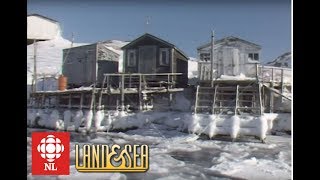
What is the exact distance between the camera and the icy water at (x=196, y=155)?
548cm

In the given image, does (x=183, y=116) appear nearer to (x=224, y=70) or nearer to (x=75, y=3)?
(x=224, y=70)

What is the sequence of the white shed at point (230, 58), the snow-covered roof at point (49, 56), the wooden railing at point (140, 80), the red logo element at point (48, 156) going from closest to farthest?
the red logo element at point (48, 156)
the white shed at point (230, 58)
the snow-covered roof at point (49, 56)
the wooden railing at point (140, 80)

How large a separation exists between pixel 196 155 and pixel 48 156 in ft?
5.48

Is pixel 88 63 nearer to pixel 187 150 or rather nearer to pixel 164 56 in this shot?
pixel 164 56

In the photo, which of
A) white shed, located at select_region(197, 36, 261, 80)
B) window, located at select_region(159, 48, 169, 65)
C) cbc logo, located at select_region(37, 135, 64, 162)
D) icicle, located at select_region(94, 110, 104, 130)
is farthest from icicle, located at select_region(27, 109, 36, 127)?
white shed, located at select_region(197, 36, 261, 80)

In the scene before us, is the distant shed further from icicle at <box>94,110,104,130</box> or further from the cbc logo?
the cbc logo

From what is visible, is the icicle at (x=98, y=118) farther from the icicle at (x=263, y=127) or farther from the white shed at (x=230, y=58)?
the icicle at (x=263, y=127)

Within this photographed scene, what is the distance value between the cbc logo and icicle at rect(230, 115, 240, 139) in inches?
77.9

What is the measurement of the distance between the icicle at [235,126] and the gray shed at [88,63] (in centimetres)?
153

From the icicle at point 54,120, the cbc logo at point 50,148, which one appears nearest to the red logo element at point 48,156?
the cbc logo at point 50,148

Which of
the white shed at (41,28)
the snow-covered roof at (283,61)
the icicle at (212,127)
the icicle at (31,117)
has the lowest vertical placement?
the icicle at (212,127)

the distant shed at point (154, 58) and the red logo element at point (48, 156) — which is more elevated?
the distant shed at point (154, 58)

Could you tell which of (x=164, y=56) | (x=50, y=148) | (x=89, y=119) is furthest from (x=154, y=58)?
(x=50, y=148)

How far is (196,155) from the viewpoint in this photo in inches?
233
